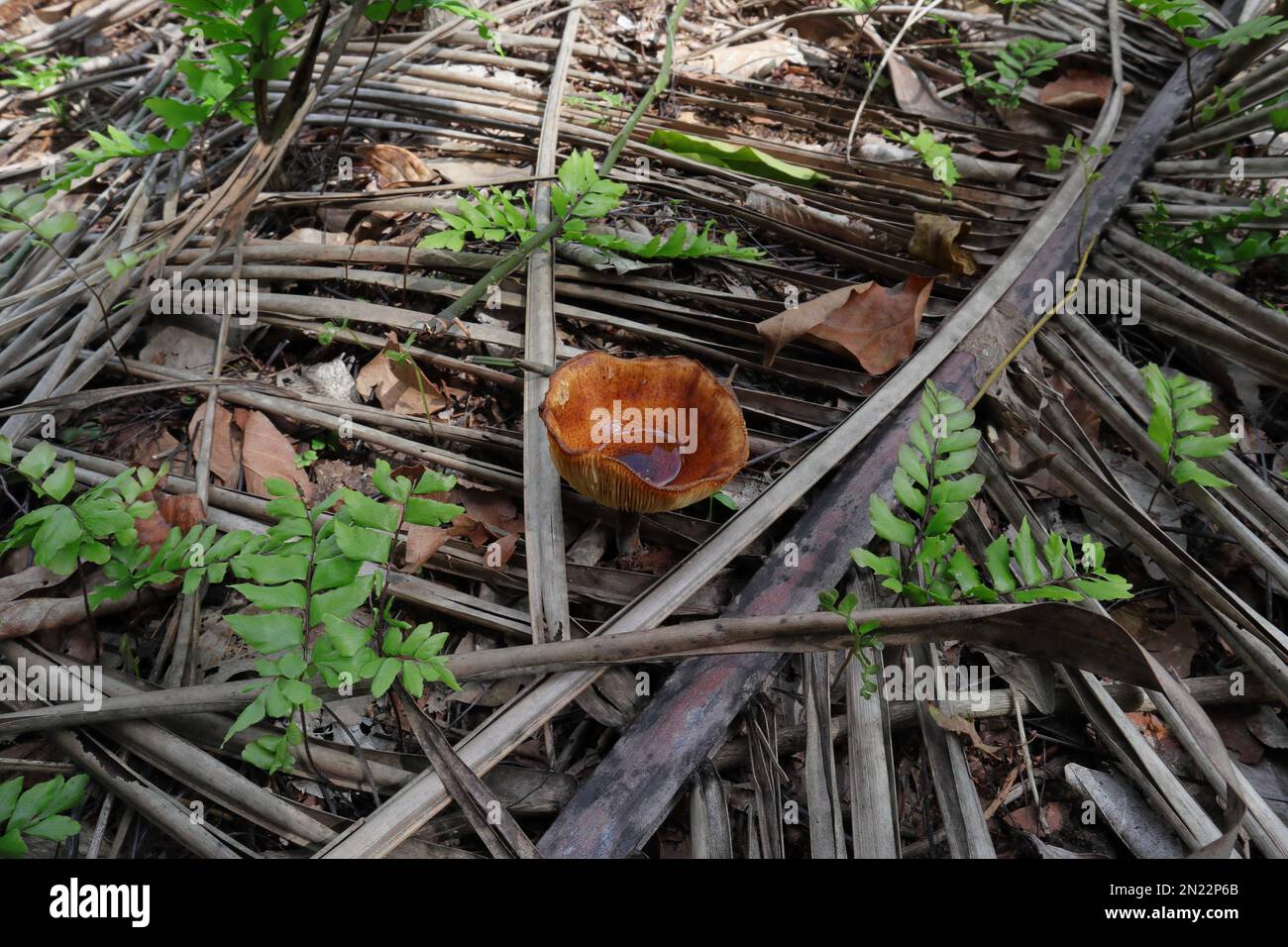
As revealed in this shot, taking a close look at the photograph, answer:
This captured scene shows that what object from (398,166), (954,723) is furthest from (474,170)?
(954,723)

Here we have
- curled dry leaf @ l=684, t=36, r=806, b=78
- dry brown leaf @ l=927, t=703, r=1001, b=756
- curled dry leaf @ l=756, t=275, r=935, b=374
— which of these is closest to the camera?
dry brown leaf @ l=927, t=703, r=1001, b=756

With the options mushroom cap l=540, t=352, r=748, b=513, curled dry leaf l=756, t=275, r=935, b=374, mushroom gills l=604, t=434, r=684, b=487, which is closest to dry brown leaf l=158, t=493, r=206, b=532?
mushroom cap l=540, t=352, r=748, b=513

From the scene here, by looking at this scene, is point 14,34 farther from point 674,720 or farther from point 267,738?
point 674,720

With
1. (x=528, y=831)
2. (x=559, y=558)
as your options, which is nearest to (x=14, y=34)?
(x=559, y=558)

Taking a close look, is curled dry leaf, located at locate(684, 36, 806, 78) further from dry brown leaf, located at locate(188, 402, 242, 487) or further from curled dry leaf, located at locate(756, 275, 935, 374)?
dry brown leaf, located at locate(188, 402, 242, 487)

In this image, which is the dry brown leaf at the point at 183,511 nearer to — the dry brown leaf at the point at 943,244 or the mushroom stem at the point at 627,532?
the mushroom stem at the point at 627,532

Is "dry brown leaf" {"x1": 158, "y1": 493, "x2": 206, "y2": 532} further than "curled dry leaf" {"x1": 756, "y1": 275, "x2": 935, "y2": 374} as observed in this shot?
No
